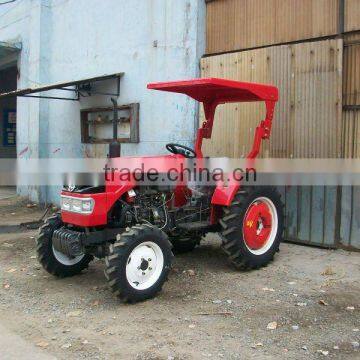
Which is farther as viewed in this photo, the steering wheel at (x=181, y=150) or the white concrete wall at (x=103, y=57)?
the white concrete wall at (x=103, y=57)

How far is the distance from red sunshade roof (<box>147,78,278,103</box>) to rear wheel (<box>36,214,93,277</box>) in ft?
6.01

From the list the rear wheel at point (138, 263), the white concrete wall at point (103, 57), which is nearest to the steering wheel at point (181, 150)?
the rear wheel at point (138, 263)

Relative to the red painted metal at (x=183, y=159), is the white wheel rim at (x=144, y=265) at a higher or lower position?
lower

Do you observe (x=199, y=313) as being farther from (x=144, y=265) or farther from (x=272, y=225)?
(x=272, y=225)

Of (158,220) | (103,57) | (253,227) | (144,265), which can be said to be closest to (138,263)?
(144,265)

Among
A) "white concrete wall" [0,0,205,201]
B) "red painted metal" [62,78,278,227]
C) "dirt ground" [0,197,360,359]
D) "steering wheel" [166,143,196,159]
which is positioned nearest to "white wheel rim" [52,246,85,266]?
"dirt ground" [0,197,360,359]

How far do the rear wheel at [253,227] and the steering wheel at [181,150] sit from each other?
72cm

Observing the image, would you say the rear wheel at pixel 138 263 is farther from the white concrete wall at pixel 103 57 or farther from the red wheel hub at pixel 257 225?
the white concrete wall at pixel 103 57

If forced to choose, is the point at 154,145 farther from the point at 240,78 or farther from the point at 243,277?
the point at 243,277

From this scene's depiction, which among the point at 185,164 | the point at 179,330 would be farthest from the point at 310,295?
the point at 185,164

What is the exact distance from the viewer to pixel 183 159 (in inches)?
222

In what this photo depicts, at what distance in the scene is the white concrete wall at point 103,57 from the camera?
835 cm

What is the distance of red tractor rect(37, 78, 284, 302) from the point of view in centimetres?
481

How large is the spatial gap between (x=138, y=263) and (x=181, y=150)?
159 cm
